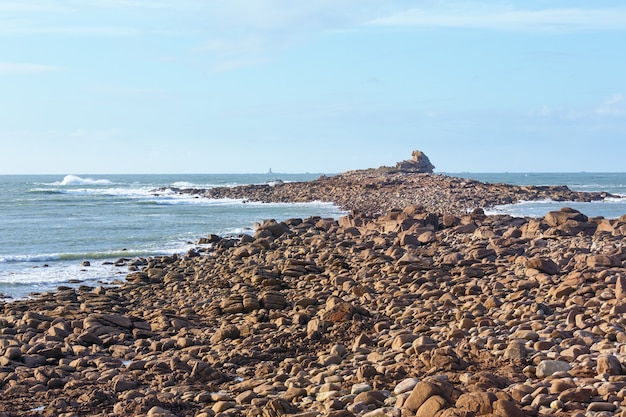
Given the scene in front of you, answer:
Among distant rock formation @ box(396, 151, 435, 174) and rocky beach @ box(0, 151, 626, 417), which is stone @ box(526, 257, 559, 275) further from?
distant rock formation @ box(396, 151, 435, 174)

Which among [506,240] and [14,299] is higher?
[506,240]

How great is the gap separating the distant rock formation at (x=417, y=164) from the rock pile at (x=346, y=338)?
60059 millimetres

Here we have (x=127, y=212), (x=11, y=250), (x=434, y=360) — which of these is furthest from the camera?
(x=127, y=212)

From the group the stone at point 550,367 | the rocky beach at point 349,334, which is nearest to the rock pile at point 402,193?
the rocky beach at point 349,334

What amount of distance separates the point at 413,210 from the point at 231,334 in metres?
16.6

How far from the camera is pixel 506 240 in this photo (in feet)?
58.0

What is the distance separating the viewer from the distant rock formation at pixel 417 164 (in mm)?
78688

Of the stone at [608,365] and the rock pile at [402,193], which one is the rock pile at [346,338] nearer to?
the stone at [608,365]

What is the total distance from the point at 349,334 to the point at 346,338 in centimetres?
18

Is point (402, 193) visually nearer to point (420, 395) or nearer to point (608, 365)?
point (608, 365)

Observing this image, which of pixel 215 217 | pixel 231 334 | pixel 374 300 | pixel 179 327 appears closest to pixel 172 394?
pixel 231 334

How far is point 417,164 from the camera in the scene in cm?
8094

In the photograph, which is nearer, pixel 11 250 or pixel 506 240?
Answer: pixel 506 240

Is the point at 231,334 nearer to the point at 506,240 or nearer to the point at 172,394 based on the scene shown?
the point at 172,394
